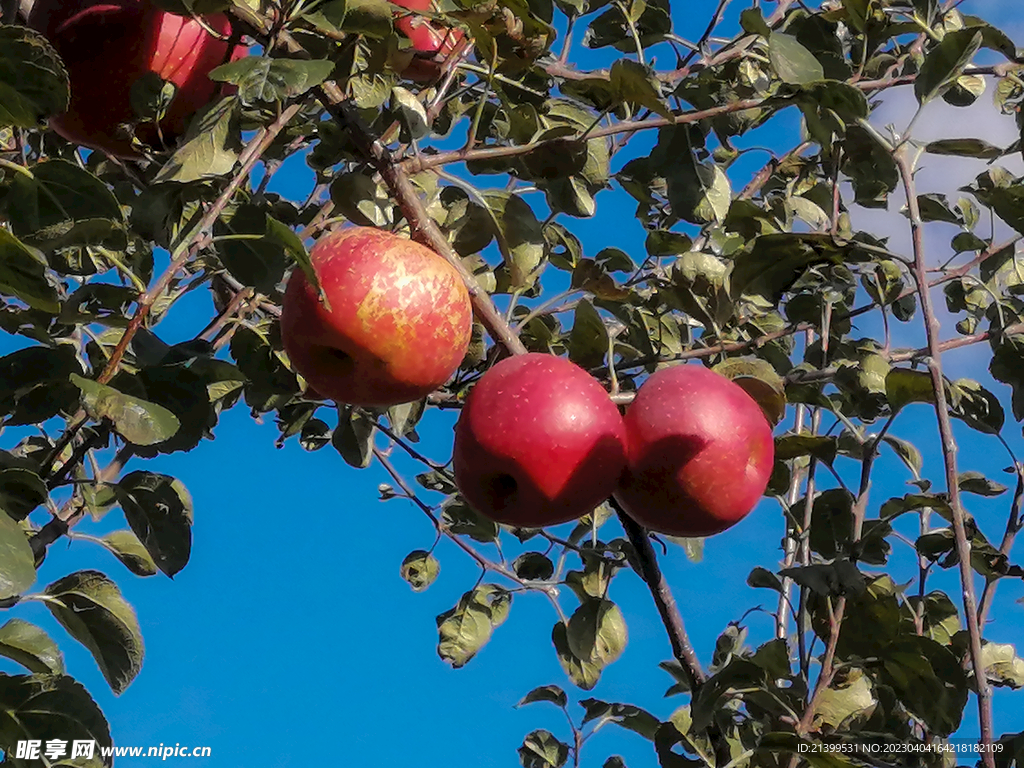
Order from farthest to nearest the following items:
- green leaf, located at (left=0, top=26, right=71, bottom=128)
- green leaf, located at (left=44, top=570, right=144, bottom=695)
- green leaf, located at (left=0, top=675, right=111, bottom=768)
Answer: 1. green leaf, located at (left=44, top=570, right=144, bottom=695)
2. green leaf, located at (left=0, top=675, right=111, bottom=768)
3. green leaf, located at (left=0, top=26, right=71, bottom=128)

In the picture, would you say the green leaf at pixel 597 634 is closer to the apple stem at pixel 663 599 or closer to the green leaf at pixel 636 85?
the apple stem at pixel 663 599

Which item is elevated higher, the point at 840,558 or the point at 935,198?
the point at 935,198

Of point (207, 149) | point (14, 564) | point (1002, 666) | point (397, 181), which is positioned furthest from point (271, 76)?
point (1002, 666)

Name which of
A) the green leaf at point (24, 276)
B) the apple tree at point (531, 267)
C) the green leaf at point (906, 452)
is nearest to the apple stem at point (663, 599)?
the apple tree at point (531, 267)

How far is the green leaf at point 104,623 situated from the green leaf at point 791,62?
1.27 meters

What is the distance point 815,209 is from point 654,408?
0.80 m

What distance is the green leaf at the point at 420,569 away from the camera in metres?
2.66

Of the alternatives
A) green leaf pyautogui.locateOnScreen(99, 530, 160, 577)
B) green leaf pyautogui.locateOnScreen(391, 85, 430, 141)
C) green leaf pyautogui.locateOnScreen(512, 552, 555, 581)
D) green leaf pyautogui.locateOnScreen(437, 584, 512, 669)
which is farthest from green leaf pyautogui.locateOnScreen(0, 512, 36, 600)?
green leaf pyautogui.locateOnScreen(512, 552, 555, 581)

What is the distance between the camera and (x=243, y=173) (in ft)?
4.50

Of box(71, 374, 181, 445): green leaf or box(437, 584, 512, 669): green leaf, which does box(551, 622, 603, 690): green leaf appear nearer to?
box(437, 584, 512, 669): green leaf

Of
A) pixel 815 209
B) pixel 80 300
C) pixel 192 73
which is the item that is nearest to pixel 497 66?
pixel 192 73

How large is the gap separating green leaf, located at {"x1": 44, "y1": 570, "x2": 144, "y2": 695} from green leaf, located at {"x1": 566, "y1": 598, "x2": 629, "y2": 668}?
2.67 feet

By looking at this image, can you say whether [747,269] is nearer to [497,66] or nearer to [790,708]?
[497,66]

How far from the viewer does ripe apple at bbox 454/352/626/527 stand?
1522mm
